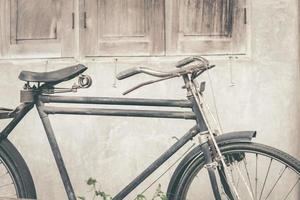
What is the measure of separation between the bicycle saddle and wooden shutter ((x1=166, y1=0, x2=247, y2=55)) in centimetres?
134

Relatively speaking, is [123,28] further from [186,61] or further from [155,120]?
[186,61]

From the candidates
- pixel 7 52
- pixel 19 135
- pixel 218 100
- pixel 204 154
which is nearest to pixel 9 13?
pixel 7 52

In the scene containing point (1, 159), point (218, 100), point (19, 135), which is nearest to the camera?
point (1, 159)

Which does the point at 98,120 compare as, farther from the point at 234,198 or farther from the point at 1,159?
the point at 234,198

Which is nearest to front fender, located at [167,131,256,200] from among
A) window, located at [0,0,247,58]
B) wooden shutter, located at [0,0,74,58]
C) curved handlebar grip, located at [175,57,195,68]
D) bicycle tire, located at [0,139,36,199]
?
curved handlebar grip, located at [175,57,195,68]

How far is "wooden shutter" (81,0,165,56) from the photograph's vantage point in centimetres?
449

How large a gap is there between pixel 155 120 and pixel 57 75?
4.37 feet

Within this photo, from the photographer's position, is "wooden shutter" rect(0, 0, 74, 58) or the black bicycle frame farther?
"wooden shutter" rect(0, 0, 74, 58)

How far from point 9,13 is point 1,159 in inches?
67.0

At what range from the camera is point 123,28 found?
178 inches

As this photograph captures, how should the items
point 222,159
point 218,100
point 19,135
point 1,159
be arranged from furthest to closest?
point 19,135
point 218,100
point 1,159
point 222,159

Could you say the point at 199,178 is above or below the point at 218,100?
below

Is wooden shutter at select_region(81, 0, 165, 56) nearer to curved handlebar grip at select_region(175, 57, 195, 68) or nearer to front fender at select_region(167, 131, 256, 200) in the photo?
curved handlebar grip at select_region(175, 57, 195, 68)

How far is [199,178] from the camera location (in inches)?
173
